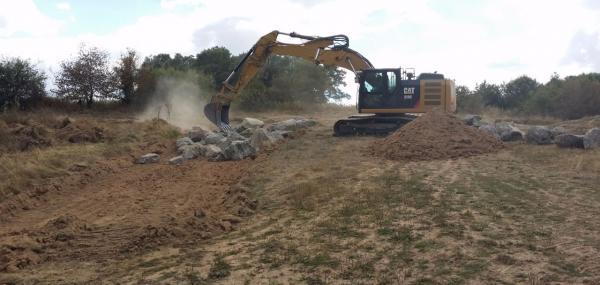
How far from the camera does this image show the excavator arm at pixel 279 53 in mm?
18844

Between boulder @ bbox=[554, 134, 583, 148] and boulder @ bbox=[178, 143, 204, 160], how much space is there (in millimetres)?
9416

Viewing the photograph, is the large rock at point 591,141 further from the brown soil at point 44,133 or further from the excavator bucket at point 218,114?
the brown soil at point 44,133

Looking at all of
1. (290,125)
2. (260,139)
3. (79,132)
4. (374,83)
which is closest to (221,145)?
(260,139)

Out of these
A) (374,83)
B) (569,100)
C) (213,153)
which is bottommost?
(213,153)

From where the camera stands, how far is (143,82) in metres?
27.4

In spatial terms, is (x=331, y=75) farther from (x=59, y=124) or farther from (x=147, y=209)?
(x=147, y=209)

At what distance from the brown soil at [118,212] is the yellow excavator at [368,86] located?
6023 mm

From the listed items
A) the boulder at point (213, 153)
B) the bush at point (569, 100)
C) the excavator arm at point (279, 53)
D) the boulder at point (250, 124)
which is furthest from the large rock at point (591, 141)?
the bush at point (569, 100)

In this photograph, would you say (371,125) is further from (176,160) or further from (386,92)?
(176,160)

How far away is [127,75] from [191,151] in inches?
512

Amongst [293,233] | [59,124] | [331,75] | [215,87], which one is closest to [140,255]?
[293,233]

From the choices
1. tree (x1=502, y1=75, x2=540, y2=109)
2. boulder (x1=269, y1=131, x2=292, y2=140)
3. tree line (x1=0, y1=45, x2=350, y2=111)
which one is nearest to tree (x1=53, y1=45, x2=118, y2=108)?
tree line (x1=0, y1=45, x2=350, y2=111)

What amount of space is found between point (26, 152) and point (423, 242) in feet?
37.0

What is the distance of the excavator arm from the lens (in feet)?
61.8
